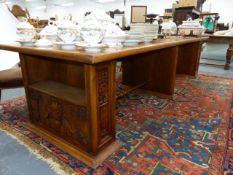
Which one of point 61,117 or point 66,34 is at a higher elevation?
point 66,34

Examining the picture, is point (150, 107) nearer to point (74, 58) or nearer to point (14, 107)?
point (74, 58)

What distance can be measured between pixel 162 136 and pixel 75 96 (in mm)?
815

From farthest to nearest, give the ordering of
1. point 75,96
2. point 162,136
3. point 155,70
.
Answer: point 155,70 → point 162,136 → point 75,96

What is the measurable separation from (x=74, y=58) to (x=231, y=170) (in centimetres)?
120

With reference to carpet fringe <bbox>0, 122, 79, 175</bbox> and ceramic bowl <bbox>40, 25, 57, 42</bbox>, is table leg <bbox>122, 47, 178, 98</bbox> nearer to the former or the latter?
ceramic bowl <bbox>40, 25, 57, 42</bbox>

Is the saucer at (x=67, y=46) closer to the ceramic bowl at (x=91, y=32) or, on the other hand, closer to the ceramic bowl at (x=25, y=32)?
the ceramic bowl at (x=91, y=32)

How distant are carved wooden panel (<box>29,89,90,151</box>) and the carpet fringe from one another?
0.52ft

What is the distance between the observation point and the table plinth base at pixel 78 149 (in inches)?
Result: 49.0

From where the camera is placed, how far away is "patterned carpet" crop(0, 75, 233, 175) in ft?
4.01

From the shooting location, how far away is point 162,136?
62.2 inches

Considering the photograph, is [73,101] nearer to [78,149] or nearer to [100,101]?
[100,101]

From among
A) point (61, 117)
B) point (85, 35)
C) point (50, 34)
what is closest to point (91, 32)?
point (85, 35)

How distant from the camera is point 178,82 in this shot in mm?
3160

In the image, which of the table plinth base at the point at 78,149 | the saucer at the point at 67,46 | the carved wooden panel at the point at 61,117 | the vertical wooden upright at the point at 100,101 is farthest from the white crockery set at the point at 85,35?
the table plinth base at the point at 78,149
